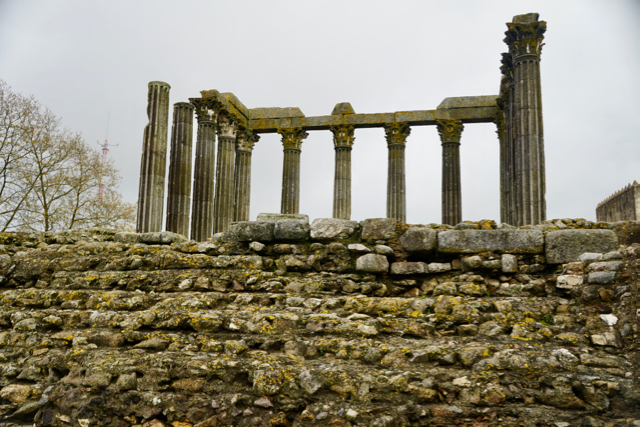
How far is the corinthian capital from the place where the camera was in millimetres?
11211

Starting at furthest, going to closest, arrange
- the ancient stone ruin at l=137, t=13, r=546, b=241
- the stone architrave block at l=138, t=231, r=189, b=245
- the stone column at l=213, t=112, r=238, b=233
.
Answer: the stone column at l=213, t=112, r=238, b=233
the ancient stone ruin at l=137, t=13, r=546, b=241
the stone architrave block at l=138, t=231, r=189, b=245

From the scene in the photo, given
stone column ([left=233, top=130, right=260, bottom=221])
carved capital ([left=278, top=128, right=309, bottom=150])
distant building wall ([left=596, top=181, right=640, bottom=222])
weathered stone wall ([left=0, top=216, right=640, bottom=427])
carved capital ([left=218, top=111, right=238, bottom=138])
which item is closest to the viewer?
weathered stone wall ([left=0, top=216, right=640, bottom=427])

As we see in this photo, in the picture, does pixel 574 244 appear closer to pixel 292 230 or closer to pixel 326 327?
pixel 326 327

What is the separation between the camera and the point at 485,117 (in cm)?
1645

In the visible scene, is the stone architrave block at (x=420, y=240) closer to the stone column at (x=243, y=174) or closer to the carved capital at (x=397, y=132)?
the carved capital at (x=397, y=132)

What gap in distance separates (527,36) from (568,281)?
27.0ft

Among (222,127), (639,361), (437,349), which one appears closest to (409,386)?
(437,349)

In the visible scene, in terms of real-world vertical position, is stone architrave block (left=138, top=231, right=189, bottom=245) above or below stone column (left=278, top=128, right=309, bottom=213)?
below

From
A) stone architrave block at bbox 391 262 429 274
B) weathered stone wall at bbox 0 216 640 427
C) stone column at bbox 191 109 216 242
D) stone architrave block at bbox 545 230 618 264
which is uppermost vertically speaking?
stone column at bbox 191 109 216 242

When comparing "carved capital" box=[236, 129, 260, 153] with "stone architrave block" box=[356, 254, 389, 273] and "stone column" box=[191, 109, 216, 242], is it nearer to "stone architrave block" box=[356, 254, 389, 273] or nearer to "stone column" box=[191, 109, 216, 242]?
"stone column" box=[191, 109, 216, 242]

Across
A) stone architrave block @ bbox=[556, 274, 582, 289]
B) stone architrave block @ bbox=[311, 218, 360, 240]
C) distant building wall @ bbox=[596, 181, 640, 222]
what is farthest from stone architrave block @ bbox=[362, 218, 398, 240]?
distant building wall @ bbox=[596, 181, 640, 222]

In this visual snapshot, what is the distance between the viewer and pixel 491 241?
5961 mm

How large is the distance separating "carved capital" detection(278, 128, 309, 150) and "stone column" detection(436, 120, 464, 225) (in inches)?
216

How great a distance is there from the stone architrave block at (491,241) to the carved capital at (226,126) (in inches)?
476
